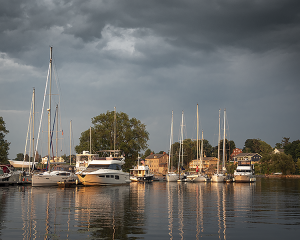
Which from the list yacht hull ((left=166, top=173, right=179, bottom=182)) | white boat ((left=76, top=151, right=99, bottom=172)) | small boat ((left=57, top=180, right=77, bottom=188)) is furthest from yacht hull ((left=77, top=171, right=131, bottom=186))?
yacht hull ((left=166, top=173, right=179, bottom=182))

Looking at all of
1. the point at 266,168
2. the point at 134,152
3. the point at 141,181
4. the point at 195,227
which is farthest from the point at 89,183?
the point at 266,168

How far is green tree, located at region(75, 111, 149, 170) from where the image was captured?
78.3 m

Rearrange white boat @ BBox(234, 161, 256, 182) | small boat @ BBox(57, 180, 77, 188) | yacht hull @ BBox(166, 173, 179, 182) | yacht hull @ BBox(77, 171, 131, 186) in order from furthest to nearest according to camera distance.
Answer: yacht hull @ BBox(166, 173, 179, 182), white boat @ BBox(234, 161, 256, 182), yacht hull @ BBox(77, 171, 131, 186), small boat @ BBox(57, 180, 77, 188)

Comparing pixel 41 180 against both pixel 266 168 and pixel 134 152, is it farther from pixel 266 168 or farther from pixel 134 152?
pixel 266 168

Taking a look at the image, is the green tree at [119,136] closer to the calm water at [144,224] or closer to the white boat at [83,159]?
Answer: the white boat at [83,159]

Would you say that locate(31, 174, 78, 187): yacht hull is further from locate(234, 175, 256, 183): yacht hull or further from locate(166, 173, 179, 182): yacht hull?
locate(234, 175, 256, 183): yacht hull

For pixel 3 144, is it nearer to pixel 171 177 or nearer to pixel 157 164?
pixel 171 177

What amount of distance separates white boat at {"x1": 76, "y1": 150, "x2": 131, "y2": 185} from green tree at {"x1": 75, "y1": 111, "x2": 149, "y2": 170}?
22612mm

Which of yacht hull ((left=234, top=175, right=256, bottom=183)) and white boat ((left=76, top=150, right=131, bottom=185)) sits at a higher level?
white boat ((left=76, top=150, right=131, bottom=185))

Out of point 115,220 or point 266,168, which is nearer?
point 115,220

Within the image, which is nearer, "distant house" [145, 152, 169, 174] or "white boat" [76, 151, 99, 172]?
"white boat" [76, 151, 99, 172]

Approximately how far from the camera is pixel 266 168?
12269cm

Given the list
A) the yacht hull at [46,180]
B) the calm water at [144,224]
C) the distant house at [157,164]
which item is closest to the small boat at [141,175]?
the yacht hull at [46,180]

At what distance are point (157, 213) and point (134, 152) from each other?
59792mm
